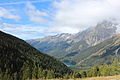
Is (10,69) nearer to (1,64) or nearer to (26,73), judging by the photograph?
(1,64)

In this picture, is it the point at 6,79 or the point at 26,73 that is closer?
the point at 6,79

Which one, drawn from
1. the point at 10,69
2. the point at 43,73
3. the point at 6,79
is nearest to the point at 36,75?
the point at 43,73

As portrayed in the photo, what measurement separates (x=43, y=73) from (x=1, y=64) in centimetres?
4175

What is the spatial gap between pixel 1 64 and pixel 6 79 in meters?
79.7

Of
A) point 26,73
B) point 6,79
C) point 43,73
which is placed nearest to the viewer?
point 6,79

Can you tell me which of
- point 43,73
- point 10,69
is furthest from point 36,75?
point 10,69

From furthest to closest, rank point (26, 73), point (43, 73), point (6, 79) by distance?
point (43, 73) < point (26, 73) < point (6, 79)

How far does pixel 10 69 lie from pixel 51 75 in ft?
131

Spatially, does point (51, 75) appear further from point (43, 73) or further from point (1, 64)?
point (1, 64)

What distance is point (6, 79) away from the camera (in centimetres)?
12225

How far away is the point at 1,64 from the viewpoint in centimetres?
19825

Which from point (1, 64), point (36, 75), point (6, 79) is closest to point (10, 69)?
point (1, 64)

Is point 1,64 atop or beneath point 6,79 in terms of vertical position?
atop

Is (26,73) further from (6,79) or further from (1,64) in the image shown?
(6,79)
